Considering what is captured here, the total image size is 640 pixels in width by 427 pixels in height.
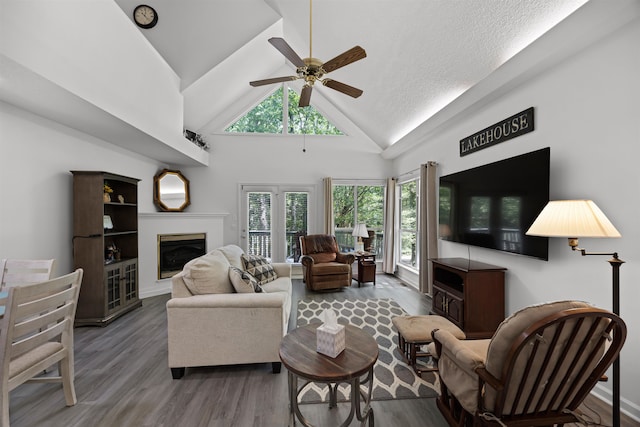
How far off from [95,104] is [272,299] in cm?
255

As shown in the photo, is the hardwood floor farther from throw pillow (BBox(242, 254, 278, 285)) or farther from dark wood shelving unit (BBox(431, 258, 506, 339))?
throw pillow (BBox(242, 254, 278, 285))

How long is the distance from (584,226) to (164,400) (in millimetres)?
3043

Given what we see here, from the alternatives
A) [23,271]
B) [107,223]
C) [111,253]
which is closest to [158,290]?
[111,253]

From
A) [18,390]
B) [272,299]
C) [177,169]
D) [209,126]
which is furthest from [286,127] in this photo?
[18,390]

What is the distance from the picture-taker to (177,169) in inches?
209

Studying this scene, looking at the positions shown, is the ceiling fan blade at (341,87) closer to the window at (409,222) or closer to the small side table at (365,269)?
the window at (409,222)

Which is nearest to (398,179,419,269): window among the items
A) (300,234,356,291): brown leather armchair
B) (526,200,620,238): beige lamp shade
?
(300,234,356,291): brown leather armchair

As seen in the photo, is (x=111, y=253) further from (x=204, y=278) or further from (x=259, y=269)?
(x=204, y=278)

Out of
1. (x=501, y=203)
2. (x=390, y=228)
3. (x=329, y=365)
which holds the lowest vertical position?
(x=329, y=365)

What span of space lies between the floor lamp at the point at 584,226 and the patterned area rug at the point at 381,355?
3.45 feet

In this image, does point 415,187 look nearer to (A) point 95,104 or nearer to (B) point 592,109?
(B) point 592,109

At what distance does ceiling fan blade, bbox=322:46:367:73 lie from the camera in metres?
2.03

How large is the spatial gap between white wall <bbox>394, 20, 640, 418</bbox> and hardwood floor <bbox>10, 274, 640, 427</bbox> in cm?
81

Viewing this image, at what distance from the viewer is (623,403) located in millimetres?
1728
